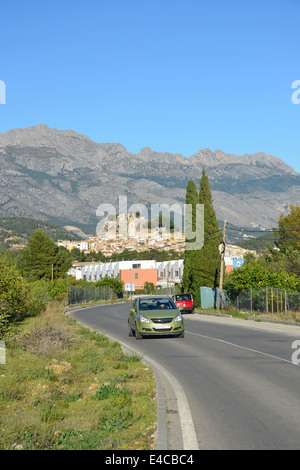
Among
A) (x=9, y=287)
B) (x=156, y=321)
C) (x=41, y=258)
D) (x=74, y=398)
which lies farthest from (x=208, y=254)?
(x=41, y=258)

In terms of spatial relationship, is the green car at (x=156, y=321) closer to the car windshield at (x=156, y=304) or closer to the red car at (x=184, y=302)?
the car windshield at (x=156, y=304)

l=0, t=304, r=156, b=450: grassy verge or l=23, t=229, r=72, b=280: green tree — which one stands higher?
l=23, t=229, r=72, b=280: green tree

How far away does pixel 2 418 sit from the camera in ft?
26.1

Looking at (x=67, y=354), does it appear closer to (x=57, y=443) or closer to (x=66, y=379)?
(x=66, y=379)

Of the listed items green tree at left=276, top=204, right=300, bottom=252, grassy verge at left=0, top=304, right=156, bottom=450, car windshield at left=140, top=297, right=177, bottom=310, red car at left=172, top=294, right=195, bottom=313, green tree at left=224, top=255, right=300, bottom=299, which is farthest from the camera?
green tree at left=276, top=204, right=300, bottom=252

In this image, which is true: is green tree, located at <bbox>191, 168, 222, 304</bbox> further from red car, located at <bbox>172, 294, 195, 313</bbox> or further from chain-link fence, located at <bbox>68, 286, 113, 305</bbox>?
chain-link fence, located at <bbox>68, 286, 113, 305</bbox>

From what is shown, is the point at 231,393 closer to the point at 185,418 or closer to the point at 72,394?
A: the point at 185,418

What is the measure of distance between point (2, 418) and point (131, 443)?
252cm

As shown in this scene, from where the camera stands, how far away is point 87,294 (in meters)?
74.5

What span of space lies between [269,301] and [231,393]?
1001 inches

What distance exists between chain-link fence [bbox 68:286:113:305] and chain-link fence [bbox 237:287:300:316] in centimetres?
2885

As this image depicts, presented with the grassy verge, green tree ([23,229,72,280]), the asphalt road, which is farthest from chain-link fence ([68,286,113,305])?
the grassy verge

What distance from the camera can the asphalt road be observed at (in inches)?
268
